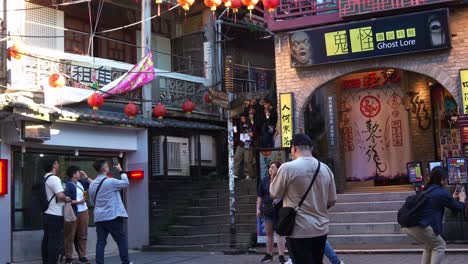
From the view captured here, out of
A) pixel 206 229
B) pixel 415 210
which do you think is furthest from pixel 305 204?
pixel 206 229

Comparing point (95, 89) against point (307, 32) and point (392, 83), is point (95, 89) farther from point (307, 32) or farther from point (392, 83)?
point (392, 83)

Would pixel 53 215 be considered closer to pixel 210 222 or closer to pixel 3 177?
pixel 3 177

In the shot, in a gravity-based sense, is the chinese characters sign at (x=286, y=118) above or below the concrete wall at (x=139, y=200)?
above

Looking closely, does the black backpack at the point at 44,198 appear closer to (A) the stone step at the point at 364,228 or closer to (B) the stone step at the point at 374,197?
(A) the stone step at the point at 364,228

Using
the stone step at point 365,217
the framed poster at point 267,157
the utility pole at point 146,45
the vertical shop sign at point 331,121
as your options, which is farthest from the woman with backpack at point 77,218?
the vertical shop sign at point 331,121

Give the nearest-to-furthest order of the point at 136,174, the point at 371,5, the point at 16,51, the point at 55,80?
the point at 16,51 < the point at 55,80 < the point at 371,5 < the point at 136,174

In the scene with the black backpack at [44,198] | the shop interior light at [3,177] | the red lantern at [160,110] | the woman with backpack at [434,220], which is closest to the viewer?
the woman with backpack at [434,220]

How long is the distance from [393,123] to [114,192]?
32.4 feet

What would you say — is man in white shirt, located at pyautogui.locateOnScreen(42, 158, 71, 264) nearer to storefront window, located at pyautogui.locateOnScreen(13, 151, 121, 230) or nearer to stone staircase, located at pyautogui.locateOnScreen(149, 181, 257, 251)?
storefront window, located at pyautogui.locateOnScreen(13, 151, 121, 230)

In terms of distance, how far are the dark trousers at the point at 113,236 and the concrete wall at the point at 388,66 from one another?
21.9 feet

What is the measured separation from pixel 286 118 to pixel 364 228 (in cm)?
343

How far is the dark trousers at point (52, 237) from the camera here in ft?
29.1

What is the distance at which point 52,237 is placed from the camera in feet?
29.4

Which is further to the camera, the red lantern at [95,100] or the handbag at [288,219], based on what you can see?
the red lantern at [95,100]
